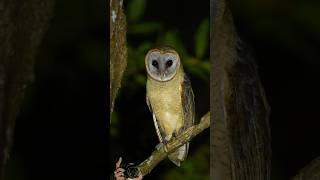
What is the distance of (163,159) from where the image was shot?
1.12 m

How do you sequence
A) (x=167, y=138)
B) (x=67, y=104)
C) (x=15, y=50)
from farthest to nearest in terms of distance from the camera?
(x=167, y=138) < (x=67, y=104) < (x=15, y=50)

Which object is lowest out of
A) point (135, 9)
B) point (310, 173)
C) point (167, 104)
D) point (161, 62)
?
point (310, 173)

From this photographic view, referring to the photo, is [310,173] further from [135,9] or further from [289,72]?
[135,9]

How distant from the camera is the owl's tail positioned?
1.11 metres

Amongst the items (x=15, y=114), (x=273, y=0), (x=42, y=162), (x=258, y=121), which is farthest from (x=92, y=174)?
(x=273, y=0)

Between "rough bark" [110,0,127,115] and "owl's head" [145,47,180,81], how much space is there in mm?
61

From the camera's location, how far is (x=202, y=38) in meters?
1.08

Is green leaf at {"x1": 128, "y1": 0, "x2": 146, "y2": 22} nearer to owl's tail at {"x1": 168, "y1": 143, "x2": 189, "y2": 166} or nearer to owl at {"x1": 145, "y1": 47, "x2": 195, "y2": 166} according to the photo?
owl at {"x1": 145, "y1": 47, "x2": 195, "y2": 166}

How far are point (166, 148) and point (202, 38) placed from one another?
27 cm

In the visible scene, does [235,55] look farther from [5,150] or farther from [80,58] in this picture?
[5,150]

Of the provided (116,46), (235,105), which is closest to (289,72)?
(235,105)

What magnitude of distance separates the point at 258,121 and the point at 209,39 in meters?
0.22

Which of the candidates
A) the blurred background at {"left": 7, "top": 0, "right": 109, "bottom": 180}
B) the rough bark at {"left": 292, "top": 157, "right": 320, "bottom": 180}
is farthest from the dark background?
the rough bark at {"left": 292, "top": 157, "right": 320, "bottom": 180}

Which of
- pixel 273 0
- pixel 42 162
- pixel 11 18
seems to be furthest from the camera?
pixel 273 0
